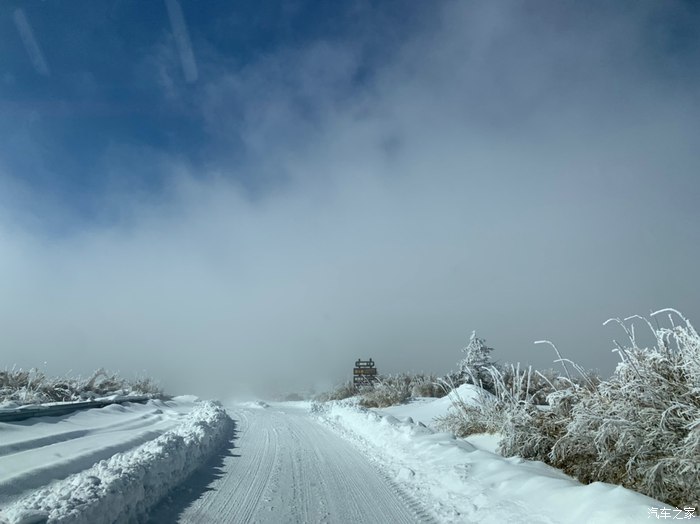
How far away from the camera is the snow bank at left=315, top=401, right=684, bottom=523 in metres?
4.08

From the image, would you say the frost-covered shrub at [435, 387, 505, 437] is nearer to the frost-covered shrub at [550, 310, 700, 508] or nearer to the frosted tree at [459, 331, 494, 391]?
the frost-covered shrub at [550, 310, 700, 508]

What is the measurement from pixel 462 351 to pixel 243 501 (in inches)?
666

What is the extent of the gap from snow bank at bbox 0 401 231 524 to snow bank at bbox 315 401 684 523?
10.4 feet

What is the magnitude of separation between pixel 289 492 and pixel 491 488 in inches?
100

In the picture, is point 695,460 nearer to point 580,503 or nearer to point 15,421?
point 580,503

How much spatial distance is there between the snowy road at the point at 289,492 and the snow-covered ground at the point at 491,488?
1.35 ft

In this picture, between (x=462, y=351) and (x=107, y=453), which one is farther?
(x=462, y=351)

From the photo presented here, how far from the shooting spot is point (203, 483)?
5922mm

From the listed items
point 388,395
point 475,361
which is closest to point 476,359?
point 475,361

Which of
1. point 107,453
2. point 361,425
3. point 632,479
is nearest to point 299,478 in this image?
point 107,453

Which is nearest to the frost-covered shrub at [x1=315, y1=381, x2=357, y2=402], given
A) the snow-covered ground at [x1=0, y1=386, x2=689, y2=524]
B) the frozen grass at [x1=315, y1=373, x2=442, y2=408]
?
the frozen grass at [x1=315, y1=373, x2=442, y2=408]

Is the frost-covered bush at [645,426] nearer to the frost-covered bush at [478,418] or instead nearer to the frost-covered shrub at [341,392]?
the frost-covered bush at [478,418]

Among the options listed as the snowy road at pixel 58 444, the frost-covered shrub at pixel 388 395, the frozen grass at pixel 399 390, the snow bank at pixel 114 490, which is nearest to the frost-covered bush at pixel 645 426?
the snow bank at pixel 114 490

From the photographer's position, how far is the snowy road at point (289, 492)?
469 centimetres
